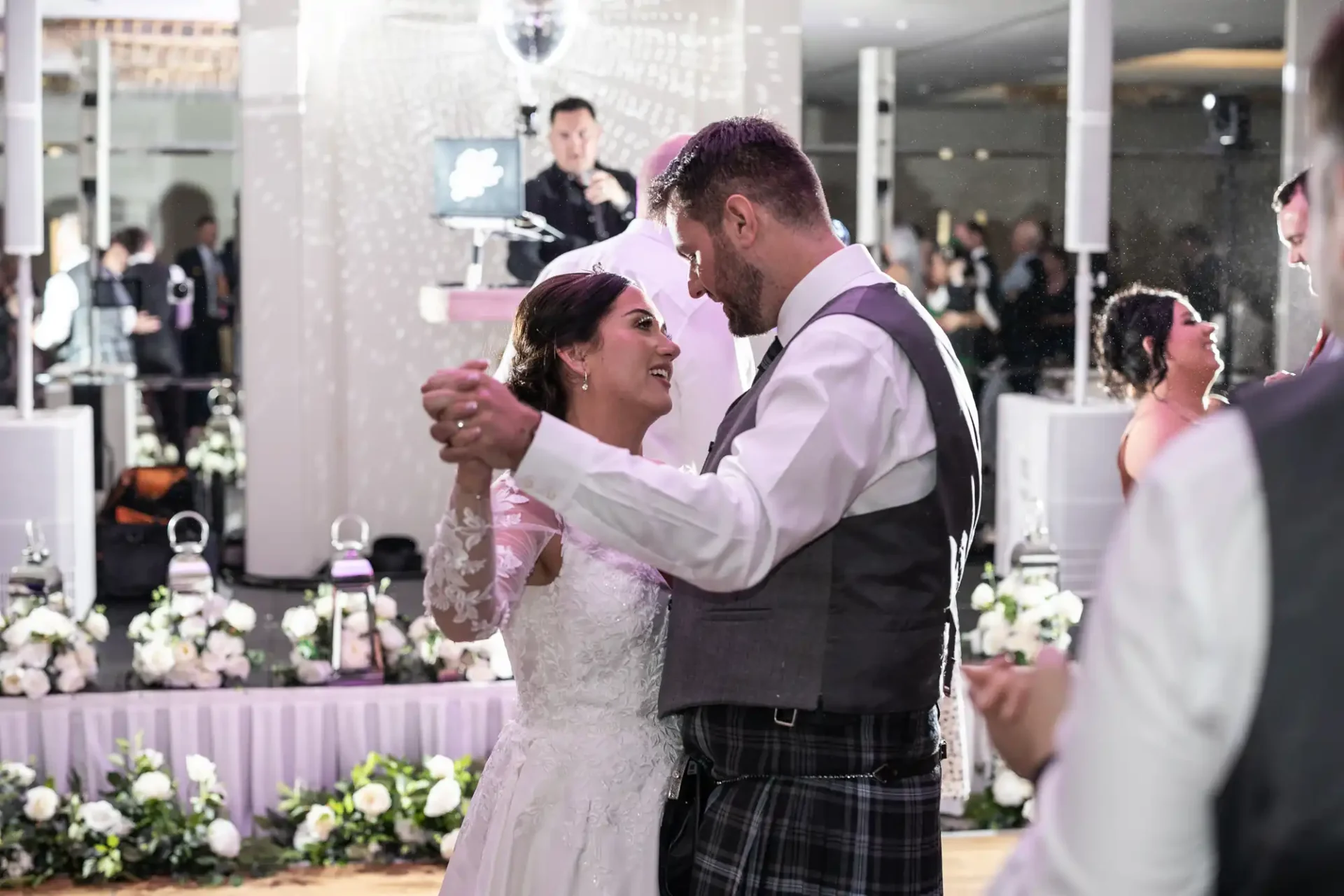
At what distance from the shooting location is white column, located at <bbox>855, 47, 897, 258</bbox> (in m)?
6.36

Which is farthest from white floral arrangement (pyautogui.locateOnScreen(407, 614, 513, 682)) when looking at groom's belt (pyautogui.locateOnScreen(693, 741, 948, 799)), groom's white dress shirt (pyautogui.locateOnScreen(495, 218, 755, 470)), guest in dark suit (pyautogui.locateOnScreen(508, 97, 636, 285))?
guest in dark suit (pyautogui.locateOnScreen(508, 97, 636, 285))

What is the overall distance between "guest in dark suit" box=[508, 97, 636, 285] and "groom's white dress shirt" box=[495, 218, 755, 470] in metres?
2.83

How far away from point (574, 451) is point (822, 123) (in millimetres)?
4957

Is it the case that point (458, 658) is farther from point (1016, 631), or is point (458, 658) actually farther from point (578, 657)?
point (578, 657)

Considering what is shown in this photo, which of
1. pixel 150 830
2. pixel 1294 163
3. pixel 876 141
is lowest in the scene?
pixel 150 830

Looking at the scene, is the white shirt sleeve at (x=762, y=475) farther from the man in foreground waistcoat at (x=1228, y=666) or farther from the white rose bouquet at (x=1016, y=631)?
the white rose bouquet at (x=1016, y=631)

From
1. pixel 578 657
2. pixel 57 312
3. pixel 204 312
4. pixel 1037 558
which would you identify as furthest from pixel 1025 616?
pixel 57 312

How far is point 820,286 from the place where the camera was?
197 cm

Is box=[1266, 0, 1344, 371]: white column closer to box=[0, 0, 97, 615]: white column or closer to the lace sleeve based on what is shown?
box=[0, 0, 97, 615]: white column

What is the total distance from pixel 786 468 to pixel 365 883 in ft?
8.72

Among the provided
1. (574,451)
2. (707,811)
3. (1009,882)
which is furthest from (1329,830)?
(707,811)

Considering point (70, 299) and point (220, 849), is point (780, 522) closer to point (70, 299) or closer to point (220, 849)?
point (220, 849)

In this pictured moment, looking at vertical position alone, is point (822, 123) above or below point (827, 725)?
above

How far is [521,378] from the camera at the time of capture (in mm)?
2258
